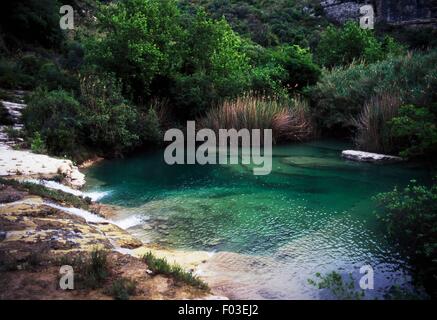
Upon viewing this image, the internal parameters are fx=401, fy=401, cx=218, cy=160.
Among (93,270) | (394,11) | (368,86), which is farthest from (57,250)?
(394,11)

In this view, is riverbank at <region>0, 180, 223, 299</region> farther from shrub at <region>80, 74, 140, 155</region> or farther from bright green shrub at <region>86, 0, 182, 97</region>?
bright green shrub at <region>86, 0, 182, 97</region>

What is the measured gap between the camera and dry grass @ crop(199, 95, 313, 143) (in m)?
16.0

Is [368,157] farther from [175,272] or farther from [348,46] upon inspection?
[348,46]

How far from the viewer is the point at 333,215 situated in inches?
307

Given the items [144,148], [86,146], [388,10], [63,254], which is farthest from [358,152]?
[388,10]

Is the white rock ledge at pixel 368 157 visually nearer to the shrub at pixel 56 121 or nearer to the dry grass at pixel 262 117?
the dry grass at pixel 262 117

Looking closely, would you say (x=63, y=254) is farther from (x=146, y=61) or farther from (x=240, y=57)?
(x=240, y=57)

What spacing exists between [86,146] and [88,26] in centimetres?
1832

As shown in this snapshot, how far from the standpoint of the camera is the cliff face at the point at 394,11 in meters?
40.5

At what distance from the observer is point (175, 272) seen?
4.93 m

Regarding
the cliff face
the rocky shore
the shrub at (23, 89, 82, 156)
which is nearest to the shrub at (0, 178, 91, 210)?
the rocky shore

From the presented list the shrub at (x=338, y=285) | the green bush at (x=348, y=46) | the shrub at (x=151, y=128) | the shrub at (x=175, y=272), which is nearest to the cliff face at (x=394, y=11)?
the green bush at (x=348, y=46)

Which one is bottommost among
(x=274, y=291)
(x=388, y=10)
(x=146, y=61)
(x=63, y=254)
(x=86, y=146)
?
(x=274, y=291)

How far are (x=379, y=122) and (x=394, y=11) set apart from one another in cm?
3465
